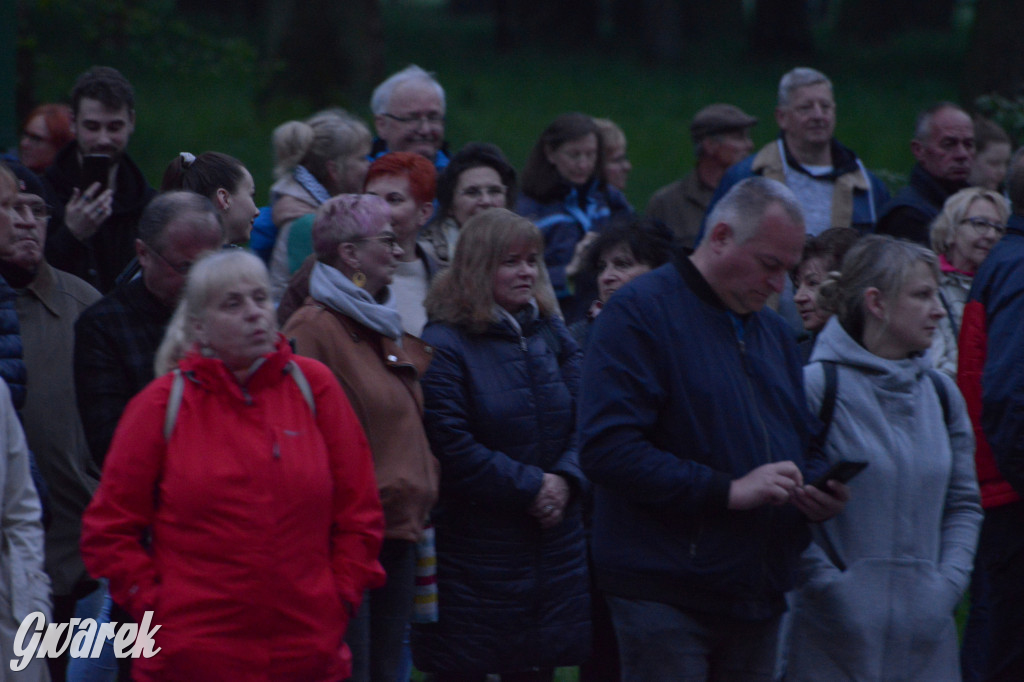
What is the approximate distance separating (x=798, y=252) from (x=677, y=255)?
1.19 feet

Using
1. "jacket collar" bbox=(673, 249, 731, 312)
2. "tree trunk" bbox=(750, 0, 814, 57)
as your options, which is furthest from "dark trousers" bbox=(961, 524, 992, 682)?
"tree trunk" bbox=(750, 0, 814, 57)

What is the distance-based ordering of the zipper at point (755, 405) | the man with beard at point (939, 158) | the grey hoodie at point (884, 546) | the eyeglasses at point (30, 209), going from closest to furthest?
the zipper at point (755, 405) < the grey hoodie at point (884, 546) < the eyeglasses at point (30, 209) < the man with beard at point (939, 158)

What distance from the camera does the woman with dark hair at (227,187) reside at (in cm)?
491

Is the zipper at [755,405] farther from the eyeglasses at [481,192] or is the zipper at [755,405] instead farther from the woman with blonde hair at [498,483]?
the eyeglasses at [481,192]

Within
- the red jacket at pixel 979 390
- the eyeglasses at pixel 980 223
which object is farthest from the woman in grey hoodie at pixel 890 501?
the eyeglasses at pixel 980 223

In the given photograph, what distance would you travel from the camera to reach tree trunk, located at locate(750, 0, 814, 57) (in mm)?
30750

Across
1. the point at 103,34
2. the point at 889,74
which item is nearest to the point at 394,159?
the point at 103,34

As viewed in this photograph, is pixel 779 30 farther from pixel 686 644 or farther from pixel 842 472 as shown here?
pixel 686 644

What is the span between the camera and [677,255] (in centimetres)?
429

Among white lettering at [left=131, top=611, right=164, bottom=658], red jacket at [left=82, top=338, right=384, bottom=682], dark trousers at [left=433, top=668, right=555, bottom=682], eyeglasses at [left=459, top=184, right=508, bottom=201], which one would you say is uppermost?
eyeglasses at [left=459, top=184, right=508, bottom=201]

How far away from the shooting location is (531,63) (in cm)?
3097

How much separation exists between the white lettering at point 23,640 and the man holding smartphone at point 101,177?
7.21 feet

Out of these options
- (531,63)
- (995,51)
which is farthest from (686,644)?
(531,63)

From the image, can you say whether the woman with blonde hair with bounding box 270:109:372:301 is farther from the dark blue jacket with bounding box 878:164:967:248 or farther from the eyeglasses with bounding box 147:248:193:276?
the dark blue jacket with bounding box 878:164:967:248
